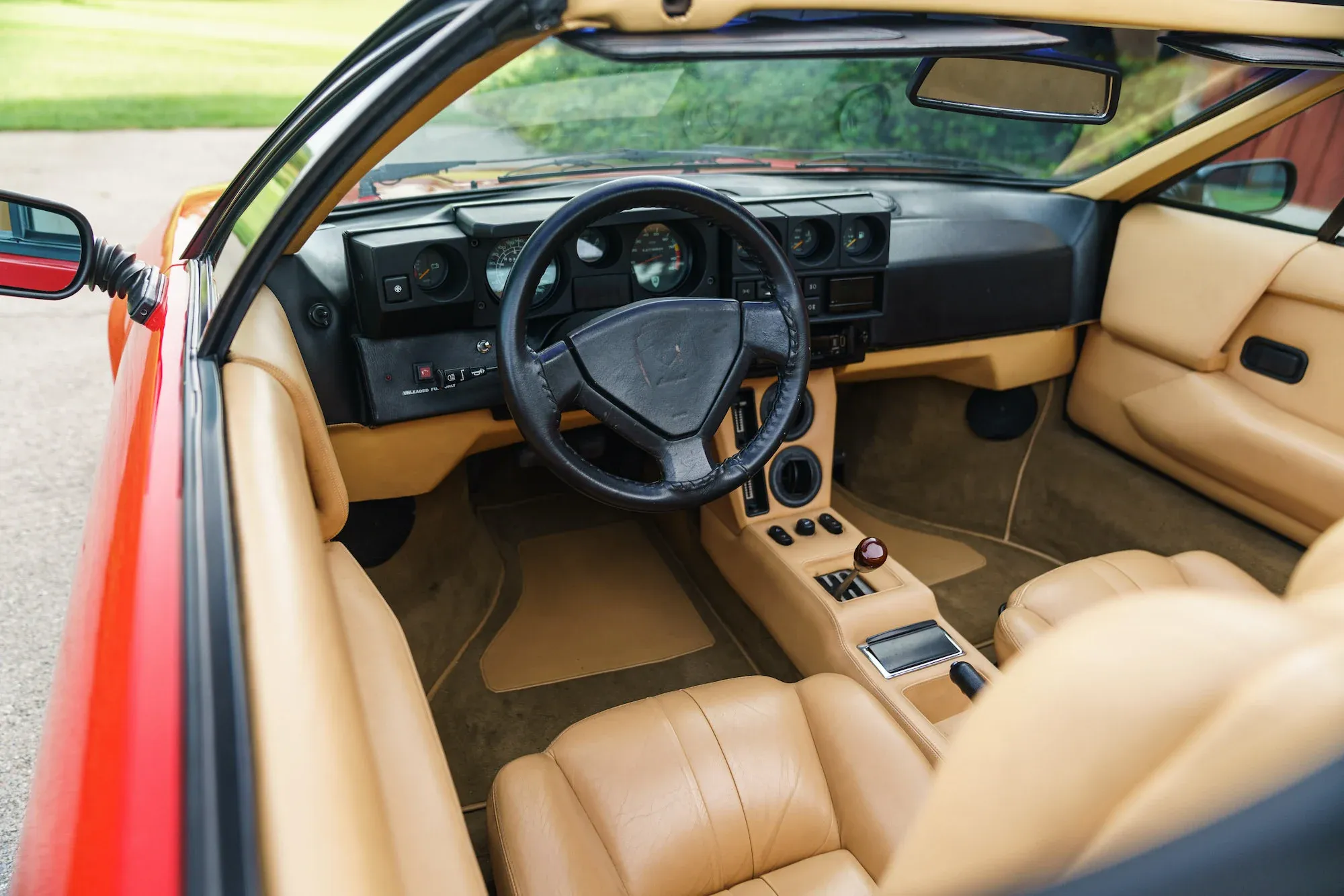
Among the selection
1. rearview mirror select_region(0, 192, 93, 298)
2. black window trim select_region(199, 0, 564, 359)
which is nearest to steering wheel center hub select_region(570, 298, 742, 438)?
black window trim select_region(199, 0, 564, 359)

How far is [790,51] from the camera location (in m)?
0.95

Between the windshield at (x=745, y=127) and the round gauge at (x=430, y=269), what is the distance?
0.27 meters

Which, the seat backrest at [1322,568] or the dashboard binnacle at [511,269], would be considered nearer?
the seat backrest at [1322,568]

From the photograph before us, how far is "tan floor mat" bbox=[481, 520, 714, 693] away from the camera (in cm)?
251

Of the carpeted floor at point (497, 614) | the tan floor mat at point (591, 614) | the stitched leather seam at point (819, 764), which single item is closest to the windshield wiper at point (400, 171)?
the carpeted floor at point (497, 614)

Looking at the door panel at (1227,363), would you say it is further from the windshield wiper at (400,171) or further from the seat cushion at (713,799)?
the windshield wiper at (400,171)

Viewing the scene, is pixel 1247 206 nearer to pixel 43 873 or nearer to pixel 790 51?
pixel 790 51

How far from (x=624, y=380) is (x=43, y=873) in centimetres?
124

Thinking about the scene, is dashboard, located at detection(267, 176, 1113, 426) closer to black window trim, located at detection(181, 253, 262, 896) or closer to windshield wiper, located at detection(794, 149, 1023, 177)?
windshield wiper, located at detection(794, 149, 1023, 177)

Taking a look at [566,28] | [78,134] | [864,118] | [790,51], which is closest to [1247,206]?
[864,118]

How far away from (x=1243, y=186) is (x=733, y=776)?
2043 millimetres

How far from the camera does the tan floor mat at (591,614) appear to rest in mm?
2514

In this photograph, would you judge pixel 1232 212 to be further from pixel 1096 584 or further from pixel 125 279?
pixel 125 279

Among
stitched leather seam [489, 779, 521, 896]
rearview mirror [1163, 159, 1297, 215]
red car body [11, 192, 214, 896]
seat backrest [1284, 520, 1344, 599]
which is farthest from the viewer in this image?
rearview mirror [1163, 159, 1297, 215]
